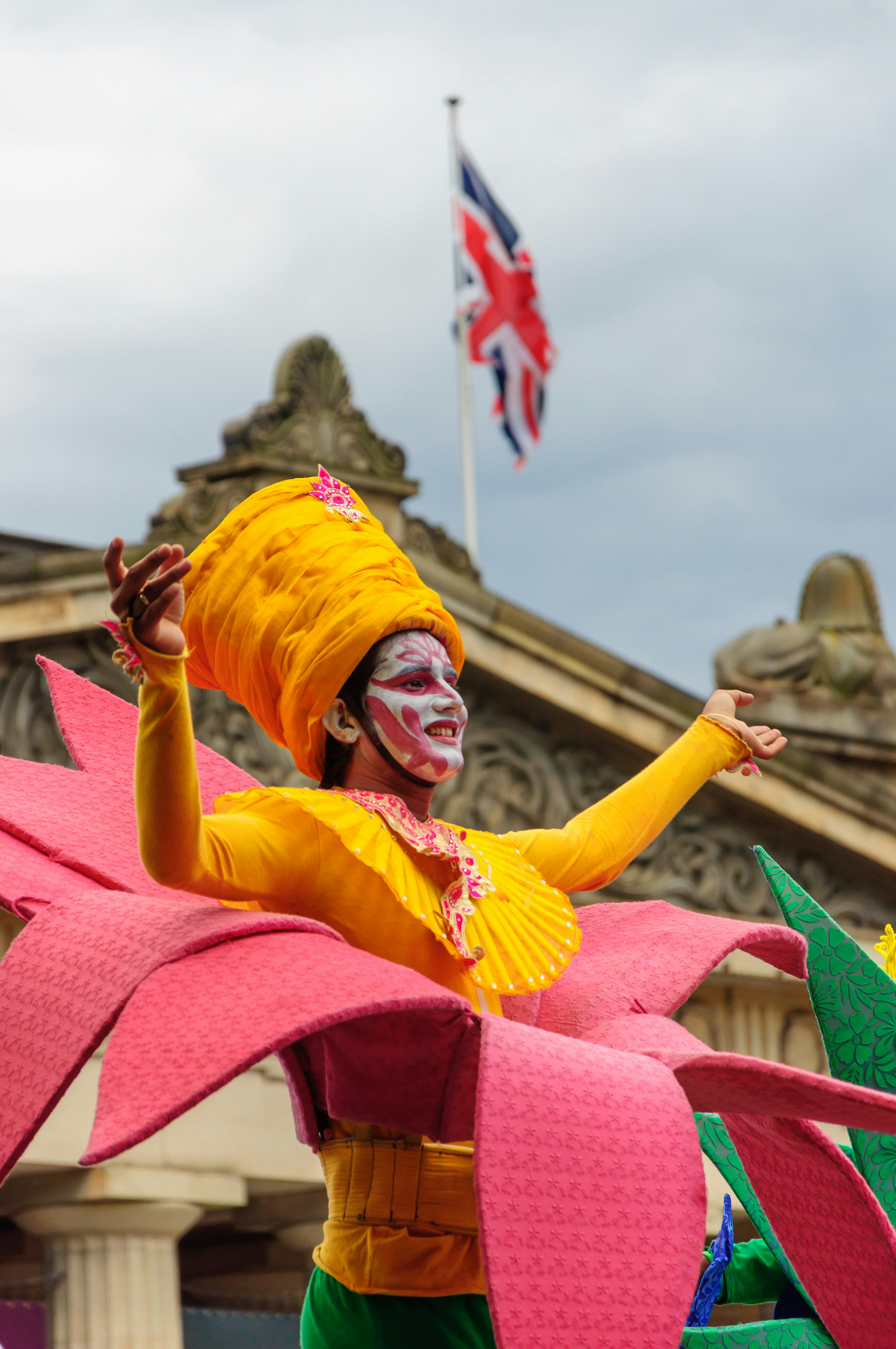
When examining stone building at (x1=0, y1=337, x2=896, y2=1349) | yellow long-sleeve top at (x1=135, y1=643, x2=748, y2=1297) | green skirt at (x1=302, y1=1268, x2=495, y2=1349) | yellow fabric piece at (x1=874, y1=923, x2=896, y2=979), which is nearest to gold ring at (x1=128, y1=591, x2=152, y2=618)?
yellow long-sleeve top at (x1=135, y1=643, x2=748, y2=1297)

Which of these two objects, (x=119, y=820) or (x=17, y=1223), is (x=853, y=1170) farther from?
(x=17, y=1223)

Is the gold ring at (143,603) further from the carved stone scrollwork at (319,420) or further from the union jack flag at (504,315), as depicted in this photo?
the union jack flag at (504,315)

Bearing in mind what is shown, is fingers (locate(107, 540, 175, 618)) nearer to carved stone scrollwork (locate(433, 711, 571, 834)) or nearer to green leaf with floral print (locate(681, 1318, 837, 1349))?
green leaf with floral print (locate(681, 1318, 837, 1349))

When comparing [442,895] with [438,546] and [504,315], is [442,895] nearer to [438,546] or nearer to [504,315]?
[438,546]

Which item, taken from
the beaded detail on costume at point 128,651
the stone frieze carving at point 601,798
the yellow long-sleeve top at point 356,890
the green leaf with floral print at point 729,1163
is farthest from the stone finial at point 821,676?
the beaded detail on costume at point 128,651

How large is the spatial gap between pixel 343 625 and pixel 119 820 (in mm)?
450

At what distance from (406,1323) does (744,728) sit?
1061 mm

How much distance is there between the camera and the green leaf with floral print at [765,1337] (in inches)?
124

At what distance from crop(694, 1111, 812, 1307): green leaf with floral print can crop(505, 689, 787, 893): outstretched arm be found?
475mm

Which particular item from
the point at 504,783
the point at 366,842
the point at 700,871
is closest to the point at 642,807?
the point at 366,842

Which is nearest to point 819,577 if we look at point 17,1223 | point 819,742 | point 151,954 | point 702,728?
point 819,742

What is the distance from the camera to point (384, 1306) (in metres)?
2.83

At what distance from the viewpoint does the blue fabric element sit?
370cm

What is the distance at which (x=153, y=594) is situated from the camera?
8.19 ft
